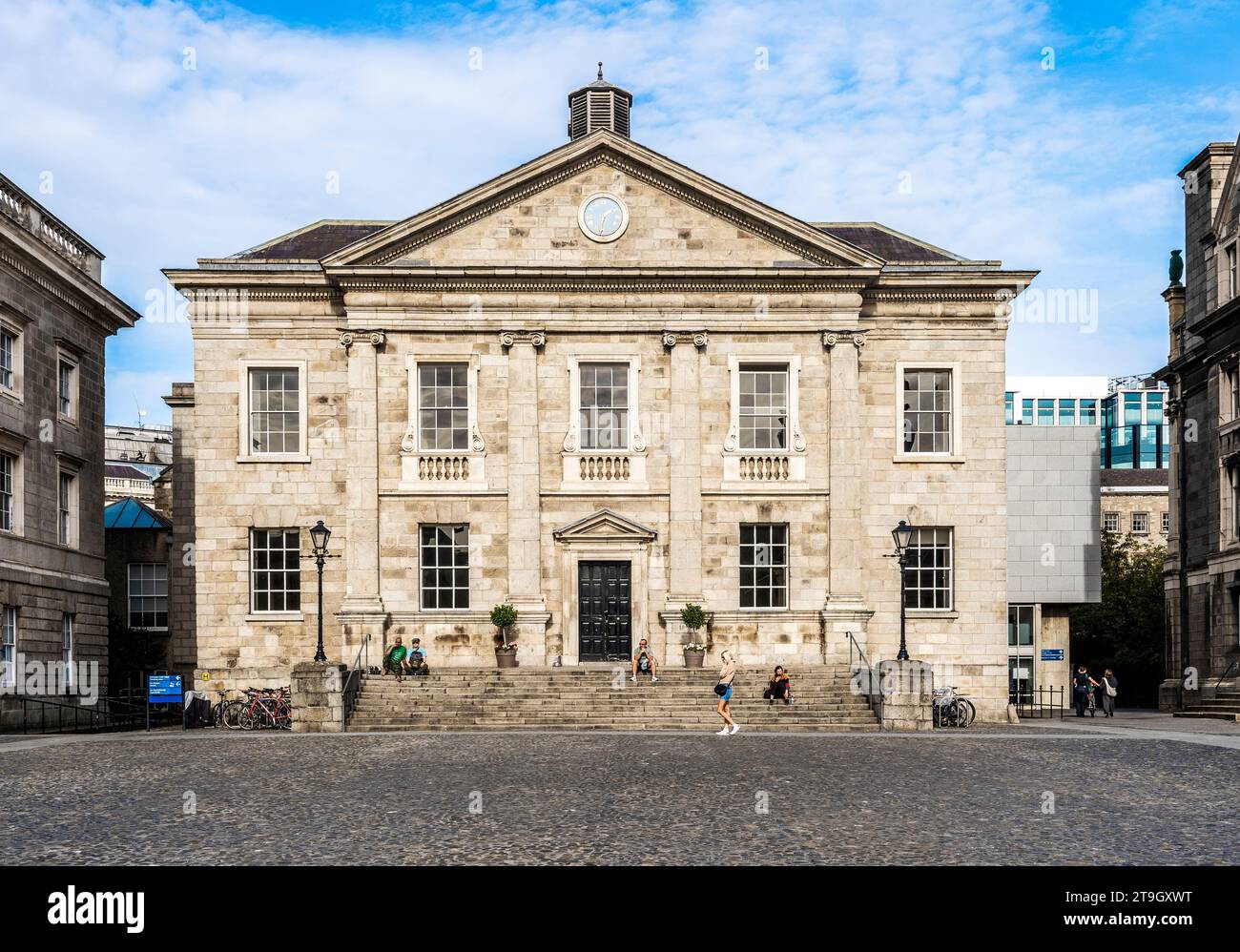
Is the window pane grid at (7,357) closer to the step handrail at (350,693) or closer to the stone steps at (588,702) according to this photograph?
the step handrail at (350,693)

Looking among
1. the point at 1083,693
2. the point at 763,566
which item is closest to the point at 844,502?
the point at 763,566

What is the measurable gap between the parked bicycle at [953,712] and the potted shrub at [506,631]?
10.1m

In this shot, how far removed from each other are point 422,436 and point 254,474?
439cm

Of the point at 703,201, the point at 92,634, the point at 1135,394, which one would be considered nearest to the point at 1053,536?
the point at 703,201

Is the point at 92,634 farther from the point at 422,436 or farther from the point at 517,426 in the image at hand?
the point at 517,426

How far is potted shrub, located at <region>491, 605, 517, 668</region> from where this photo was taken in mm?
32906

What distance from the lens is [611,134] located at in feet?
112

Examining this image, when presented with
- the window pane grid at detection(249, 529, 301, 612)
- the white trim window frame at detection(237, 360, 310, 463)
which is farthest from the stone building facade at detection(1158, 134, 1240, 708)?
the white trim window frame at detection(237, 360, 310, 463)

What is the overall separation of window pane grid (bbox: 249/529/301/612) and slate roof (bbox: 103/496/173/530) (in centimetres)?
815

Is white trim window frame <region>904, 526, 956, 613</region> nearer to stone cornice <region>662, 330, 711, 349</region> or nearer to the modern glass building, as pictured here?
stone cornice <region>662, 330, 711, 349</region>

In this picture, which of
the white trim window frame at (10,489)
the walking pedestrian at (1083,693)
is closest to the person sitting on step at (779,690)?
the walking pedestrian at (1083,693)

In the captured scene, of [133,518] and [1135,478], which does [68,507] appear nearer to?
[133,518]
